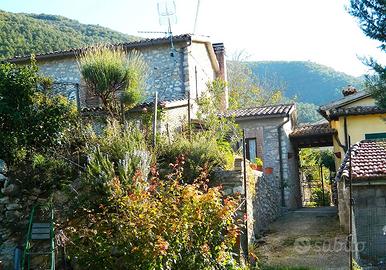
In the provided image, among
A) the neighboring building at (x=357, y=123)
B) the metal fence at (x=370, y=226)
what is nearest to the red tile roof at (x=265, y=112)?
the neighboring building at (x=357, y=123)

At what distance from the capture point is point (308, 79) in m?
56.2

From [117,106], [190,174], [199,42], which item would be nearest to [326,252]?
[190,174]

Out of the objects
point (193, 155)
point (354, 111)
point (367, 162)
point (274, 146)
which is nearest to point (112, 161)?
point (193, 155)

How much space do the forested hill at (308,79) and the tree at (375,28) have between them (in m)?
40.5

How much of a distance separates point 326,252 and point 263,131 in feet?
26.0

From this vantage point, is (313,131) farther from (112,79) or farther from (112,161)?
(112,161)

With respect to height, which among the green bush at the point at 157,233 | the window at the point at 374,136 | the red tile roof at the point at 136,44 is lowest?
the green bush at the point at 157,233

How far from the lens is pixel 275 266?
358 inches

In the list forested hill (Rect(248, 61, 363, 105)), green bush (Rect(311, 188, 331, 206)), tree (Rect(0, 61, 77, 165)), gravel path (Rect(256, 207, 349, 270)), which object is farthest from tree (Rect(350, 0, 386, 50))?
forested hill (Rect(248, 61, 363, 105))

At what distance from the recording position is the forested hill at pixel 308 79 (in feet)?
170

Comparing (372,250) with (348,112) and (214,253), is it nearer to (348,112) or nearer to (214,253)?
(214,253)

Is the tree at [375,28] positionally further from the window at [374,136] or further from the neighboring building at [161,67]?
the window at [374,136]

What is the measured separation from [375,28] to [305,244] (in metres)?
5.19

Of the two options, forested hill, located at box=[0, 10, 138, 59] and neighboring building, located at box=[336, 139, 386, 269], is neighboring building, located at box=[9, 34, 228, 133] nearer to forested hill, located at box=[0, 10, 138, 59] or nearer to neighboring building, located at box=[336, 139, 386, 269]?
forested hill, located at box=[0, 10, 138, 59]
